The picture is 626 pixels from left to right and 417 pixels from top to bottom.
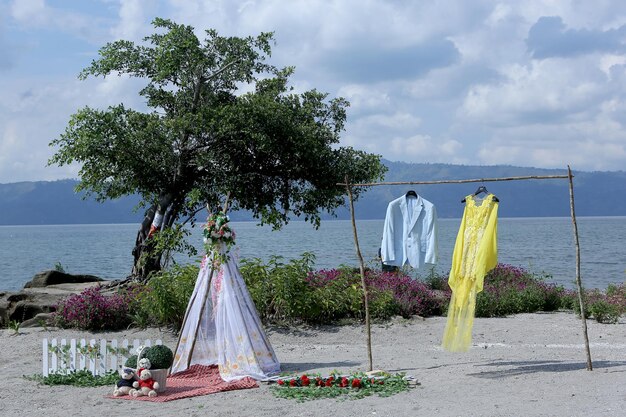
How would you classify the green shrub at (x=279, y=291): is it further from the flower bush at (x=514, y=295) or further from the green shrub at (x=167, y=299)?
the flower bush at (x=514, y=295)

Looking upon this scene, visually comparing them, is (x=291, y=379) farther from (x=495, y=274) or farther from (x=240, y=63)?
(x=240, y=63)

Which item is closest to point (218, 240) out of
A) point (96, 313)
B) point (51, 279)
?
point (96, 313)

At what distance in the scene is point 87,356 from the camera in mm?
11656

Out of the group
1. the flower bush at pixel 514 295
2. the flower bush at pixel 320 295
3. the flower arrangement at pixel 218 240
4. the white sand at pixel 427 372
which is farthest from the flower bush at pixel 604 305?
the flower arrangement at pixel 218 240

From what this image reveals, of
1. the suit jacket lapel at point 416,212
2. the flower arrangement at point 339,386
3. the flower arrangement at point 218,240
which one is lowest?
the flower arrangement at point 339,386

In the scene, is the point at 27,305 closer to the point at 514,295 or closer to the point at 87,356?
the point at 87,356

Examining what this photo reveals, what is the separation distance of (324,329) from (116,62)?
962cm

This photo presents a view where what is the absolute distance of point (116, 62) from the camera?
66.9ft

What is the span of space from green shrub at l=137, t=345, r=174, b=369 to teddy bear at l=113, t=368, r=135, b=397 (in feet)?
0.79

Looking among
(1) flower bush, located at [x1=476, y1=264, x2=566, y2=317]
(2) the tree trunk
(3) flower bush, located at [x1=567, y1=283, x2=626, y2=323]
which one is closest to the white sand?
(3) flower bush, located at [x1=567, y1=283, x2=626, y2=323]

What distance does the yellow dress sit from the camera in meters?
10.5

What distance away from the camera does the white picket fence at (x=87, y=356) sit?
38.0 feet

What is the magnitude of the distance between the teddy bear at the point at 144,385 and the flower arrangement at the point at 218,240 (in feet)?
6.14

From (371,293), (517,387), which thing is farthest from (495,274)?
(517,387)
